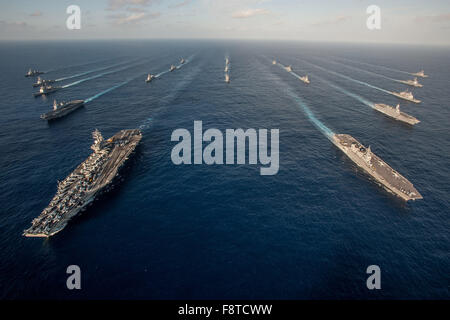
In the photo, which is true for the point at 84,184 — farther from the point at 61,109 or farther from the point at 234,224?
the point at 61,109

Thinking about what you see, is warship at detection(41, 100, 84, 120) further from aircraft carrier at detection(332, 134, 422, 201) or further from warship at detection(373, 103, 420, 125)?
warship at detection(373, 103, 420, 125)

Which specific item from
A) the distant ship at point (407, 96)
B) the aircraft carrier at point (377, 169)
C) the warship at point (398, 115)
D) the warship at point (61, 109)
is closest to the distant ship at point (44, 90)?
the warship at point (61, 109)

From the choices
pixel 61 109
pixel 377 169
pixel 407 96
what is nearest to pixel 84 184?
pixel 61 109

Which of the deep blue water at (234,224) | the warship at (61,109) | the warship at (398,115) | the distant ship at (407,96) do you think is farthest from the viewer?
the distant ship at (407,96)

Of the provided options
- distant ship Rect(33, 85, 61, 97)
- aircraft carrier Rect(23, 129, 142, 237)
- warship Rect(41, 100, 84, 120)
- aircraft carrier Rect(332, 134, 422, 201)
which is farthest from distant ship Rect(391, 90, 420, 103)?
distant ship Rect(33, 85, 61, 97)

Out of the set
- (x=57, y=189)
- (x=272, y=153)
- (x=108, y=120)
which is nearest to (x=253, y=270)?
(x=272, y=153)

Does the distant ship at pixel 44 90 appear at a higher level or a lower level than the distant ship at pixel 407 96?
higher

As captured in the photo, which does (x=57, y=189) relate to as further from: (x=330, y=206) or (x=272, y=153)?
(x=330, y=206)

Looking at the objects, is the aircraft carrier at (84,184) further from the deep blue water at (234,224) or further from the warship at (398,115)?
the warship at (398,115)

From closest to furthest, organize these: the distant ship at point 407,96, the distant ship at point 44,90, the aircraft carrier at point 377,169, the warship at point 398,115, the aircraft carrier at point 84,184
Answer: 1. the aircraft carrier at point 84,184
2. the aircraft carrier at point 377,169
3. the warship at point 398,115
4. the distant ship at point 407,96
5. the distant ship at point 44,90
